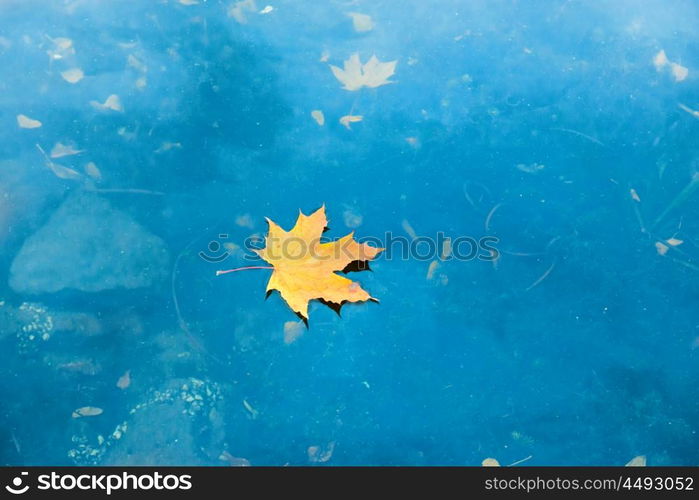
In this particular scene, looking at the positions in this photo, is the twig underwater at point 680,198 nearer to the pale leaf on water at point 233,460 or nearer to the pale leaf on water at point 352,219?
the pale leaf on water at point 352,219

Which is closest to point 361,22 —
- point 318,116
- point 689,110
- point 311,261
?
point 318,116

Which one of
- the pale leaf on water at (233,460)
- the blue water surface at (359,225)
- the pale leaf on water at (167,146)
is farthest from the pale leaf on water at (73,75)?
the pale leaf on water at (233,460)

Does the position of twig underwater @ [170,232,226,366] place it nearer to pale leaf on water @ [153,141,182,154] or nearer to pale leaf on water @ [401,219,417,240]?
pale leaf on water @ [153,141,182,154]

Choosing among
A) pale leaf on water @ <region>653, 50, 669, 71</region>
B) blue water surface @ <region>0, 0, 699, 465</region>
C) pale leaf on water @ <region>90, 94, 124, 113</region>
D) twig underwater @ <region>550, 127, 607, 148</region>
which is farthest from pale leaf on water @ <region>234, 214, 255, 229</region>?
pale leaf on water @ <region>653, 50, 669, 71</region>

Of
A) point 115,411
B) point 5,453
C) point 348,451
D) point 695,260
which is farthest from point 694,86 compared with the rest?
point 5,453

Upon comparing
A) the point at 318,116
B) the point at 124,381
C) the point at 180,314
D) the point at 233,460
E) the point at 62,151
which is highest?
the point at 318,116

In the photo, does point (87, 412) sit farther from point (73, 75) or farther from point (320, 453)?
point (73, 75)
